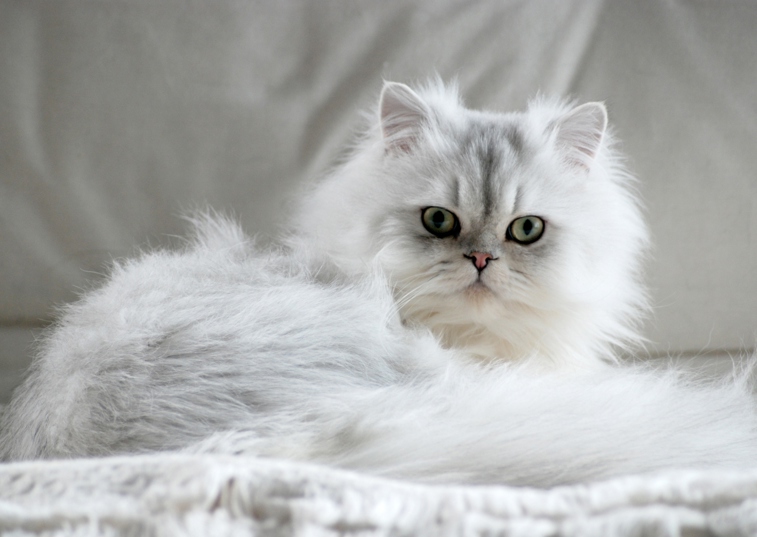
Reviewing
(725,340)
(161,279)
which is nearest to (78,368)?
(161,279)

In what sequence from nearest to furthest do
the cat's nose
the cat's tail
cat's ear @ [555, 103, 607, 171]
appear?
the cat's tail < the cat's nose < cat's ear @ [555, 103, 607, 171]

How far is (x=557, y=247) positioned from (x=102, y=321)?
2.93 ft

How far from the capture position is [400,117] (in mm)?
1461

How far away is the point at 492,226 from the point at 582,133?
37 cm

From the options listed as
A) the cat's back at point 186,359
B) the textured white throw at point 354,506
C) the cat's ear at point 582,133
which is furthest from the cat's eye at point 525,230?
the textured white throw at point 354,506

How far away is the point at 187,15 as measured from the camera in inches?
67.1

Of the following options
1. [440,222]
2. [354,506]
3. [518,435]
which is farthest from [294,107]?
[354,506]

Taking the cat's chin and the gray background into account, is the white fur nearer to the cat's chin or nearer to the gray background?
the cat's chin

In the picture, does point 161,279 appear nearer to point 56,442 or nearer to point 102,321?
point 102,321

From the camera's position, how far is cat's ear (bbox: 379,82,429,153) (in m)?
1.43

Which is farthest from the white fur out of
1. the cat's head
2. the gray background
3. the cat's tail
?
the gray background

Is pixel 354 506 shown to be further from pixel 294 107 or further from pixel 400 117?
pixel 294 107

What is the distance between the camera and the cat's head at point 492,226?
50.6 inches

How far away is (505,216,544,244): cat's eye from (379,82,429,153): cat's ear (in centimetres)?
31
